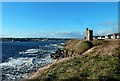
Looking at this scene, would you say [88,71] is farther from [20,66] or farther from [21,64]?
[21,64]

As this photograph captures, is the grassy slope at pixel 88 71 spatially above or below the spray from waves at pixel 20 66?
above

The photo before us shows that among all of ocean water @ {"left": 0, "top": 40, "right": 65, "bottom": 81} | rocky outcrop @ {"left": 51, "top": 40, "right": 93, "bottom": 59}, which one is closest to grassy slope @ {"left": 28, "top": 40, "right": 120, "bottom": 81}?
ocean water @ {"left": 0, "top": 40, "right": 65, "bottom": 81}

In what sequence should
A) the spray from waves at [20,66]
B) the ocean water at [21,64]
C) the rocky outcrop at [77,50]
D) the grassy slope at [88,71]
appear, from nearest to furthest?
the grassy slope at [88,71], the spray from waves at [20,66], the ocean water at [21,64], the rocky outcrop at [77,50]

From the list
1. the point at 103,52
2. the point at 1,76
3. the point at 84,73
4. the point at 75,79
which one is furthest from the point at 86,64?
the point at 1,76

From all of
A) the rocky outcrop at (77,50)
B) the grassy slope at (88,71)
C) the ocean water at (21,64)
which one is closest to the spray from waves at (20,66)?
the ocean water at (21,64)

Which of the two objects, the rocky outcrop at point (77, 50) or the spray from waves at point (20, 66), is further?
the rocky outcrop at point (77, 50)

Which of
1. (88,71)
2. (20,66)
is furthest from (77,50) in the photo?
(88,71)

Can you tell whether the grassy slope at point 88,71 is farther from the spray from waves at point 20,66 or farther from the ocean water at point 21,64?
the spray from waves at point 20,66

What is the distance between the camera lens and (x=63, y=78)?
62.6 feet

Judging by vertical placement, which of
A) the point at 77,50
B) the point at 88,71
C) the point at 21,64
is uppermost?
the point at 88,71

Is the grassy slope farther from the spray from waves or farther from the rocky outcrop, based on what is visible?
the rocky outcrop

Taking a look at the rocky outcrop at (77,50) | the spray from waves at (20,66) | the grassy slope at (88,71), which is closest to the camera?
the grassy slope at (88,71)

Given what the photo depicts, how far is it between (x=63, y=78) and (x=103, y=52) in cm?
1083

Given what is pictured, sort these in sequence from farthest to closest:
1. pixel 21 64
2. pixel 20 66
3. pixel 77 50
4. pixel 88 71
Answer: pixel 77 50 → pixel 21 64 → pixel 20 66 → pixel 88 71
